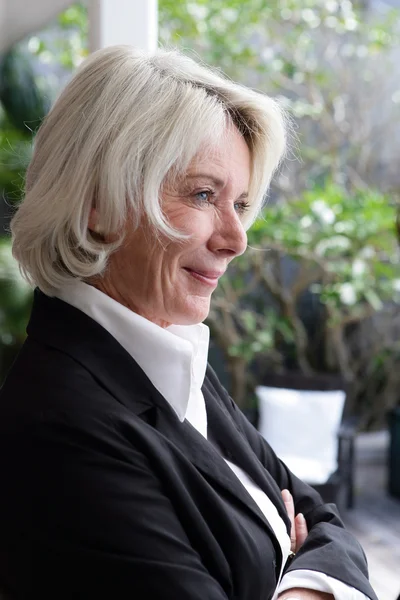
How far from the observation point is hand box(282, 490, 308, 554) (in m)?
1.36

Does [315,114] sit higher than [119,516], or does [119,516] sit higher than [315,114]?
[315,114]

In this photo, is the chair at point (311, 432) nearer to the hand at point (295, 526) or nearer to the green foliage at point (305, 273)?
the green foliage at point (305, 273)

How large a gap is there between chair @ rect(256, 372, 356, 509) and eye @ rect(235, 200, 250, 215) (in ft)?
9.43

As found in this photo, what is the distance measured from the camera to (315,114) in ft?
16.7

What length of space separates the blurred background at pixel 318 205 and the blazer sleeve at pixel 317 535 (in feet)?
8.66

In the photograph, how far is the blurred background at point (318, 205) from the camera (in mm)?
4180

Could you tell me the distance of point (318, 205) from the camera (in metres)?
4.14

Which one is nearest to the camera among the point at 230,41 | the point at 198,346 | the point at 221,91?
the point at 221,91

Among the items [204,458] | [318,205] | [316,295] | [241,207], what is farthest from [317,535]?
[316,295]

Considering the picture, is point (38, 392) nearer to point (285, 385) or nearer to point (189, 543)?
point (189, 543)

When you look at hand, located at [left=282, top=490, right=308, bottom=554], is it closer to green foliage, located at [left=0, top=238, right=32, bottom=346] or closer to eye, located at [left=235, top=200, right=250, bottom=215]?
eye, located at [left=235, top=200, right=250, bottom=215]

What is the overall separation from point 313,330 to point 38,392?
174 inches

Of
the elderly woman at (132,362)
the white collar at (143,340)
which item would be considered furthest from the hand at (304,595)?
the white collar at (143,340)

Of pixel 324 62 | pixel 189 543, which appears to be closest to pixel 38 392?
pixel 189 543
